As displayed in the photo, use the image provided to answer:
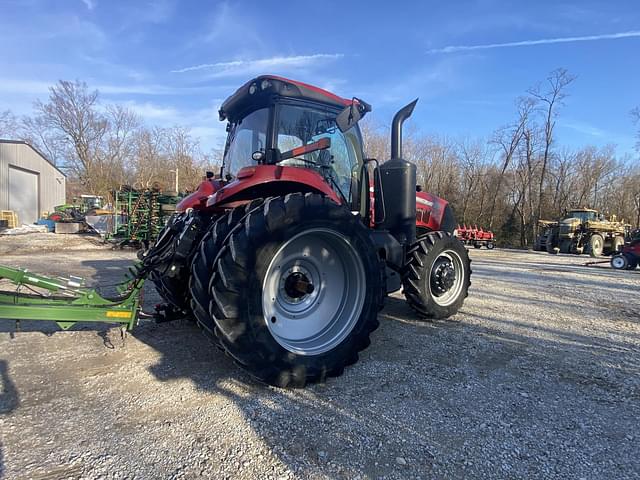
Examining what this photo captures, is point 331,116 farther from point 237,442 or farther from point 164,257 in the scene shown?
point 237,442

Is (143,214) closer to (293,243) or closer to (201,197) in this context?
(201,197)

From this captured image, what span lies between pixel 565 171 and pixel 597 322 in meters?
32.0

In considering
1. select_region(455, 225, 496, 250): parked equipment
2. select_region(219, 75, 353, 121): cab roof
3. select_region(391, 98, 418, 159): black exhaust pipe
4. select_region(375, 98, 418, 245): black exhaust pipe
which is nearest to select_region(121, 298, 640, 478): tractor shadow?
select_region(375, 98, 418, 245): black exhaust pipe

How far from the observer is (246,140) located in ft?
13.0

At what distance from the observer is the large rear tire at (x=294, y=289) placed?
2631 mm

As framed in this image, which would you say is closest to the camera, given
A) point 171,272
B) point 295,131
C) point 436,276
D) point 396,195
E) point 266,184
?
point 171,272

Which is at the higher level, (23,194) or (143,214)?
(23,194)

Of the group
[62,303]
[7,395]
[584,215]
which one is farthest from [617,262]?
[7,395]

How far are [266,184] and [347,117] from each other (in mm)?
1097

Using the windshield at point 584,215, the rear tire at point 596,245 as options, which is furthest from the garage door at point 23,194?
the windshield at point 584,215

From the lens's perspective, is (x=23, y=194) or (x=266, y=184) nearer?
(x=266, y=184)

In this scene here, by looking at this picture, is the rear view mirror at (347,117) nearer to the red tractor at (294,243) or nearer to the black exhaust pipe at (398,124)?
the red tractor at (294,243)

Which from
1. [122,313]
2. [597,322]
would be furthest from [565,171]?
[122,313]

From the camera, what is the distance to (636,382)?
314cm
